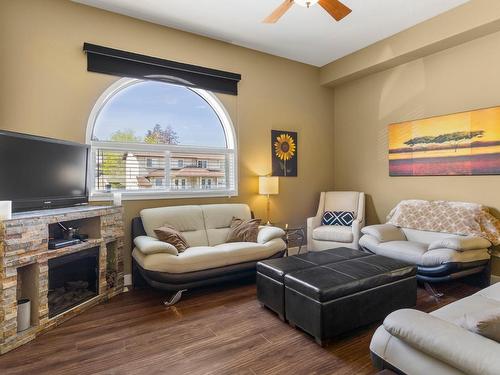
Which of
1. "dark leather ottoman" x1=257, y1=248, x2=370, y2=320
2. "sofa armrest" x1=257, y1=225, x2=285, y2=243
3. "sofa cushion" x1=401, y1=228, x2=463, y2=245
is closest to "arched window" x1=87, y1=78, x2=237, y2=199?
"sofa armrest" x1=257, y1=225, x2=285, y2=243

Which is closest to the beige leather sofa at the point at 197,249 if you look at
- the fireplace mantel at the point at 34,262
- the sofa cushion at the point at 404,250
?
the fireplace mantel at the point at 34,262

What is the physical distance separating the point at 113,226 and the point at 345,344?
2.50 metres

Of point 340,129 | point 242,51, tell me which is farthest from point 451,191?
point 242,51

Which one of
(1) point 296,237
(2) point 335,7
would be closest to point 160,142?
(2) point 335,7

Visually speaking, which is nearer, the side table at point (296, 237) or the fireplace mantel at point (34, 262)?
the fireplace mantel at point (34, 262)

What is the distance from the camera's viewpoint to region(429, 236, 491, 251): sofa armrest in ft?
9.73

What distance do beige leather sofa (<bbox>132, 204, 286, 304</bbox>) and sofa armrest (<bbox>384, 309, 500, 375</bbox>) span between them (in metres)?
2.01

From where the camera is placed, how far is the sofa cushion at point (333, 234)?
417 centimetres

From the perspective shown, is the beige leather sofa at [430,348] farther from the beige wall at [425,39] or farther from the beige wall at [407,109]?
the beige wall at [425,39]

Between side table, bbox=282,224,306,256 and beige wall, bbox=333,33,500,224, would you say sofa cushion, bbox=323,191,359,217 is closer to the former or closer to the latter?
beige wall, bbox=333,33,500,224

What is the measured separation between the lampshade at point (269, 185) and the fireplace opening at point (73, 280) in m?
2.33

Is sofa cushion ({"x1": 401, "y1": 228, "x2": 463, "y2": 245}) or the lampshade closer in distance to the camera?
sofa cushion ({"x1": 401, "y1": 228, "x2": 463, "y2": 245})

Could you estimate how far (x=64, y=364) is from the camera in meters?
2.02

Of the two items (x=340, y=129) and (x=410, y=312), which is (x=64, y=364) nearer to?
(x=410, y=312)
